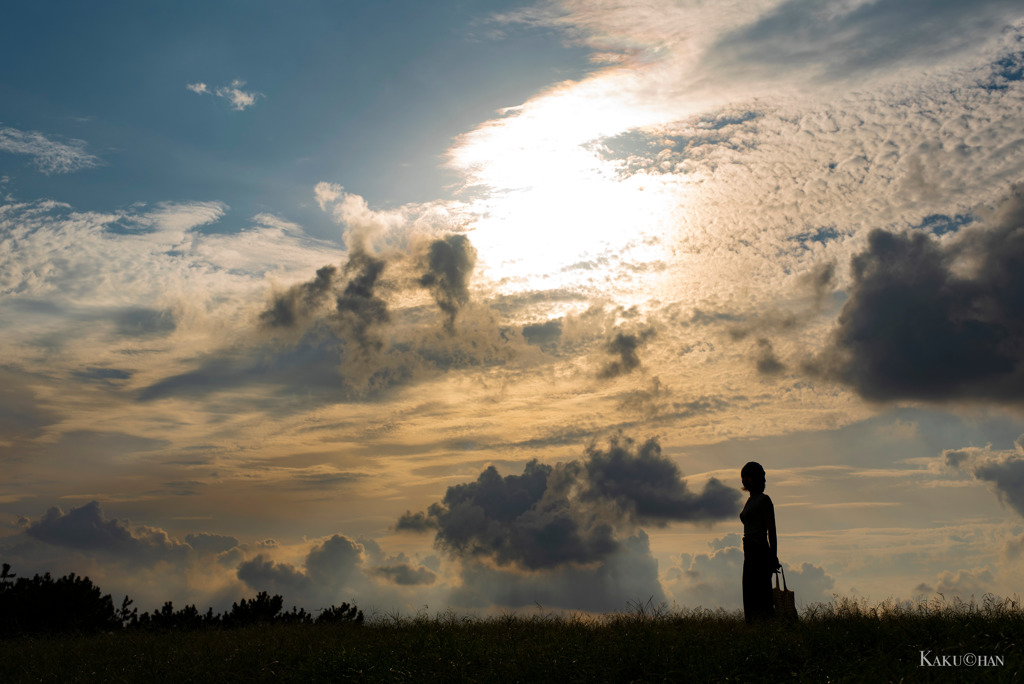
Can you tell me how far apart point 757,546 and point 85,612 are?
77.0 feet

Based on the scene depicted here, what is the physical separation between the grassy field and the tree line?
724 cm

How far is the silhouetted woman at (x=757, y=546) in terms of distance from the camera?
12406 mm

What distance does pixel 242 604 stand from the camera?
24.2 metres

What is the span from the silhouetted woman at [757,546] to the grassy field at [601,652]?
2.12 feet

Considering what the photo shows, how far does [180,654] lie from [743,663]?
10758 millimetres

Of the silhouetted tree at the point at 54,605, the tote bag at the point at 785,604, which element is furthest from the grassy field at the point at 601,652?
the silhouetted tree at the point at 54,605

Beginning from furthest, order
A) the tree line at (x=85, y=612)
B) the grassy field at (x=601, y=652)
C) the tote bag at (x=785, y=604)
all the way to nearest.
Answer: the tree line at (x=85, y=612), the tote bag at (x=785, y=604), the grassy field at (x=601, y=652)

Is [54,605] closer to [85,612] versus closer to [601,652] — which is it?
[85,612]

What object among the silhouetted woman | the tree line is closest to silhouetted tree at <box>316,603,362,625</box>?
the tree line

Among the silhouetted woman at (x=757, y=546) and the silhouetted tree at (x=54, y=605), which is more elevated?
the silhouetted woman at (x=757, y=546)

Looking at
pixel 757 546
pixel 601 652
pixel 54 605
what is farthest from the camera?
pixel 54 605

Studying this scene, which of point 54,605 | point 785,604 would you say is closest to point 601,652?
point 785,604

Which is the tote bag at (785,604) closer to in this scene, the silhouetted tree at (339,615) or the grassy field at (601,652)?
the grassy field at (601,652)

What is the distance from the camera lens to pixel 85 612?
80.8ft
